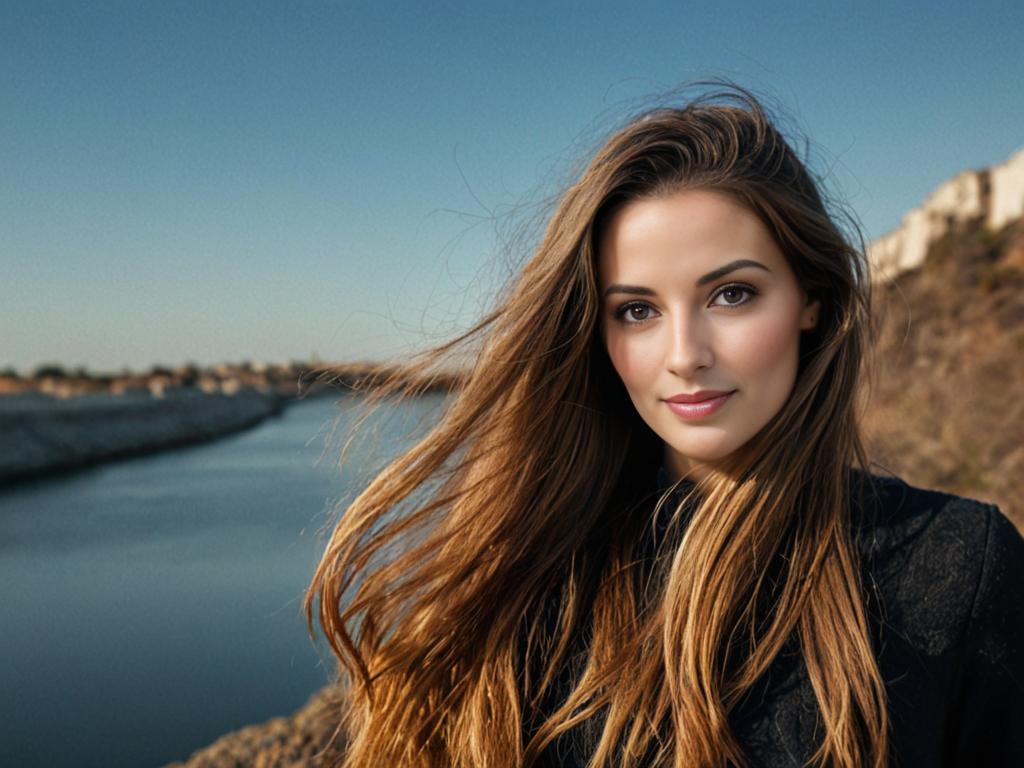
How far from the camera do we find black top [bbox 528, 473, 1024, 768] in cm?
136

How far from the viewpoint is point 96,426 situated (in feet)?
79.5

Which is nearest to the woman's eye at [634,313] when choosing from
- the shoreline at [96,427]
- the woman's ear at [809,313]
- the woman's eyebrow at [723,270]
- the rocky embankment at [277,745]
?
the woman's eyebrow at [723,270]

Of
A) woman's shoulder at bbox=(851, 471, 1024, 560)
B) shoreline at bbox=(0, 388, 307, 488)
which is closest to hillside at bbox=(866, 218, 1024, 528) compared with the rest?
woman's shoulder at bbox=(851, 471, 1024, 560)

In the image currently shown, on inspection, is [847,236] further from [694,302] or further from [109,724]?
[109,724]

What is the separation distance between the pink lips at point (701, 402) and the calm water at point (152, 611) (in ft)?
2.05

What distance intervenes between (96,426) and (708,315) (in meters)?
26.0

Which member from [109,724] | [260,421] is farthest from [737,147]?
[260,421]

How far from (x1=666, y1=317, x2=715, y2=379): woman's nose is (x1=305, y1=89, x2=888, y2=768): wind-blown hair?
0.20 meters

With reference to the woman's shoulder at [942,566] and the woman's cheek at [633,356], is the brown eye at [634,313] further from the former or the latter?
the woman's shoulder at [942,566]

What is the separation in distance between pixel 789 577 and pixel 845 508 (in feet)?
0.56

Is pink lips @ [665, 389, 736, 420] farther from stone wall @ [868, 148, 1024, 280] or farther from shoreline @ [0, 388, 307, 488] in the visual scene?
stone wall @ [868, 148, 1024, 280]

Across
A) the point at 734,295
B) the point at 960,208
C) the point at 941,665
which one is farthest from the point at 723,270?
the point at 960,208

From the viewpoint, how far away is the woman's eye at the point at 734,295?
1441 millimetres

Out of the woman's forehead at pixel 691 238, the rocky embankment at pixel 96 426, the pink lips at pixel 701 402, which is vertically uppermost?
the woman's forehead at pixel 691 238
